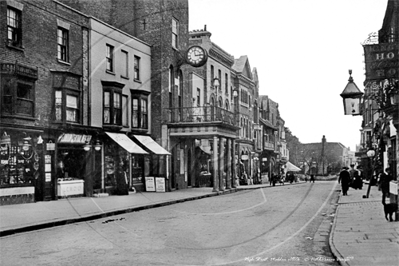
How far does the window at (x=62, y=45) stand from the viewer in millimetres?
23525

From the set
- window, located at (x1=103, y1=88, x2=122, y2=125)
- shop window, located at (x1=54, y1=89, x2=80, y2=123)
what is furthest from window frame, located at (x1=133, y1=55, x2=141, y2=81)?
shop window, located at (x1=54, y1=89, x2=80, y2=123)

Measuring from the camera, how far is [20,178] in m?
20.7

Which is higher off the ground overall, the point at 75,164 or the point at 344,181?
the point at 75,164

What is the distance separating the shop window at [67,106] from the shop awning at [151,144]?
598 centimetres

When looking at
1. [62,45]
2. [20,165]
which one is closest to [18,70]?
[20,165]

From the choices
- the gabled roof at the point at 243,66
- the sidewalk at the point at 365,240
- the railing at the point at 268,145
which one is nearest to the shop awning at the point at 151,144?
the sidewalk at the point at 365,240

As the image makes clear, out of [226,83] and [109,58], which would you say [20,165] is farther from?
[226,83]

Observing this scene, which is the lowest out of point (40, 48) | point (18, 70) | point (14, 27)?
point (18, 70)

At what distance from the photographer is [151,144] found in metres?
31.0

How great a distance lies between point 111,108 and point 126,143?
2024mm

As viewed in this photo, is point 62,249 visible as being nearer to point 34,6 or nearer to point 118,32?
point 34,6

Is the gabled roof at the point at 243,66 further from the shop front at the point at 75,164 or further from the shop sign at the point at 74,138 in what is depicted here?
the shop sign at the point at 74,138

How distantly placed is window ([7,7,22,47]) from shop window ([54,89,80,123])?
329 centimetres

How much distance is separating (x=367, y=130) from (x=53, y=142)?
39125 millimetres
